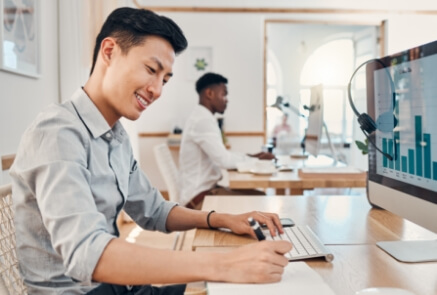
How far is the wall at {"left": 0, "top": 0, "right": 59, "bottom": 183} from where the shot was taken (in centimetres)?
210

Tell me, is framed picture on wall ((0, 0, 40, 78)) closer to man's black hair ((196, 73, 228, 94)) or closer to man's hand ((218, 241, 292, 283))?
Result: man's black hair ((196, 73, 228, 94))

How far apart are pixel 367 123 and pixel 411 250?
390mm

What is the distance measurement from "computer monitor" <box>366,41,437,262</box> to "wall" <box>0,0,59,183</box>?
65.8 inches

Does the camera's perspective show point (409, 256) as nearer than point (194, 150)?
Yes

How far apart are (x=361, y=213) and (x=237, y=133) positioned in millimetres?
3742

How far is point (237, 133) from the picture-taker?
5191 millimetres

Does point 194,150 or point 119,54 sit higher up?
point 119,54

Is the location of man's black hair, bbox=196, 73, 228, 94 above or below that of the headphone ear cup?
above

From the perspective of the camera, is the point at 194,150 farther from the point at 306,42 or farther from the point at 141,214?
the point at 306,42

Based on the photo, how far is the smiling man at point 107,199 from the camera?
0.78 m

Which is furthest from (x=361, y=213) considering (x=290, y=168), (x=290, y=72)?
(x=290, y=72)

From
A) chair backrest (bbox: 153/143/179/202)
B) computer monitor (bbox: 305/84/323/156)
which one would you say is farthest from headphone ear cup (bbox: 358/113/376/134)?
chair backrest (bbox: 153/143/179/202)

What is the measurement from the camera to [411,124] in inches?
41.4

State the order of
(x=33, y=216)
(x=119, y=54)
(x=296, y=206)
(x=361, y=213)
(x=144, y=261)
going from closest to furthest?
(x=144, y=261), (x=33, y=216), (x=119, y=54), (x=361, y=213), (x=296, y=206)
